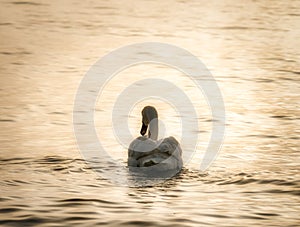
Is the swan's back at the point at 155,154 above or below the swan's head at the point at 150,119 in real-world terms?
below

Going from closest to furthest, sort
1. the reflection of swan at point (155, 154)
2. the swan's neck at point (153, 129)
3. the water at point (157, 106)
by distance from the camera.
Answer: the water at point (157, 106)
the reflection of swan at point (155, 154)
the swan's neck at point (153, 129)

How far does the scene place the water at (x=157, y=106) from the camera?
34.8 ft

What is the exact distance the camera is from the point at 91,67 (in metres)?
18.7

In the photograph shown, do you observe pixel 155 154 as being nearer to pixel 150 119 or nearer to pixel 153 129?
pixel 153 129

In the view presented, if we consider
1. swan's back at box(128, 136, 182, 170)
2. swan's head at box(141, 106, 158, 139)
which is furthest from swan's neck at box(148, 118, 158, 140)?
swan's back at box(128, 136, 182, 170)

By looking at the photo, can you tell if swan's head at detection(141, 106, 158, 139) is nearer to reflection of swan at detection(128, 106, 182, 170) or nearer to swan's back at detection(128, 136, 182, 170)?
reflection of swan at detection(128, 106, 182, 170)

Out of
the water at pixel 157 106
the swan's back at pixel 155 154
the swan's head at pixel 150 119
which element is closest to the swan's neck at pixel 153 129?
the swan's head at pixel 150 119

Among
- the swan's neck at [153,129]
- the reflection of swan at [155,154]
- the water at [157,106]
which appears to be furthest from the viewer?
the swan's neck at [153,129]

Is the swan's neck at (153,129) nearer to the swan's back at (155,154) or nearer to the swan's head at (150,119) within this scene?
the swan's head at (150,119)

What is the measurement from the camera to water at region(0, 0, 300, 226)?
1059 centimetres

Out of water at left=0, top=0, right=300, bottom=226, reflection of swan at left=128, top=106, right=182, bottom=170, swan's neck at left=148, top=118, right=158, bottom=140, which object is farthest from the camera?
swan's neck at left=148, top=118, right=158, bottom=140

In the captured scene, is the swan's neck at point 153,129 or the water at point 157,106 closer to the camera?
the water at point 157,106

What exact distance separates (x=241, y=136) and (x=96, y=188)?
3572 millimetres

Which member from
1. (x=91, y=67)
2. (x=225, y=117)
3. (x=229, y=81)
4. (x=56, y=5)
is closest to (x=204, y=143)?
(x=225, y=117)
